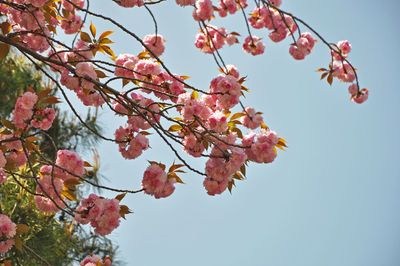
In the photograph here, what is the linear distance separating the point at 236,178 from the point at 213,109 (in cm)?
21

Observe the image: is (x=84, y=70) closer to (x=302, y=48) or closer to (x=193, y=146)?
(x=193, y=146)

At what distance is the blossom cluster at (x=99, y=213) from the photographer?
1004 mm

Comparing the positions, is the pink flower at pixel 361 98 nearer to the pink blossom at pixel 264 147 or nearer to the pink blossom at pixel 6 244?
the pink blossom at pixel 264 147

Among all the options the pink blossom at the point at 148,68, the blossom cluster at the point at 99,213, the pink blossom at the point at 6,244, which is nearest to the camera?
the blossom cluster at the point at 99,213

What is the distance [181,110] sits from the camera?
1.09 m

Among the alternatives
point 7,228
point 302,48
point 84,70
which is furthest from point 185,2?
point 7,228

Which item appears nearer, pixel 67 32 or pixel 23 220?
pixel 67 32

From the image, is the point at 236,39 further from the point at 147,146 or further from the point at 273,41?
the point at 147,146

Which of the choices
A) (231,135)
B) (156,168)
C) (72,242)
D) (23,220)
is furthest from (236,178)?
(72,242)

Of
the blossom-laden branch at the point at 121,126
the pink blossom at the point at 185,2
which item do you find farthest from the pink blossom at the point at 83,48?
the pink blossom at the point at 185,2

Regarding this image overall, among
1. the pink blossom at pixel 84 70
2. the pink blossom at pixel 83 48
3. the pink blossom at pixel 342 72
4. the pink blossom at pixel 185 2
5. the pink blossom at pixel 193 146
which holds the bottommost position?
the pink blossom at pixel 193 146

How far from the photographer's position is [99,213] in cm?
100

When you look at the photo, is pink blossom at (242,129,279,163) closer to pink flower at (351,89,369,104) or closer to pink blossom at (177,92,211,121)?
pink blossom at (177,92,211,121)

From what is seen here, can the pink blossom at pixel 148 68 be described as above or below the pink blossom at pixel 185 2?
below
